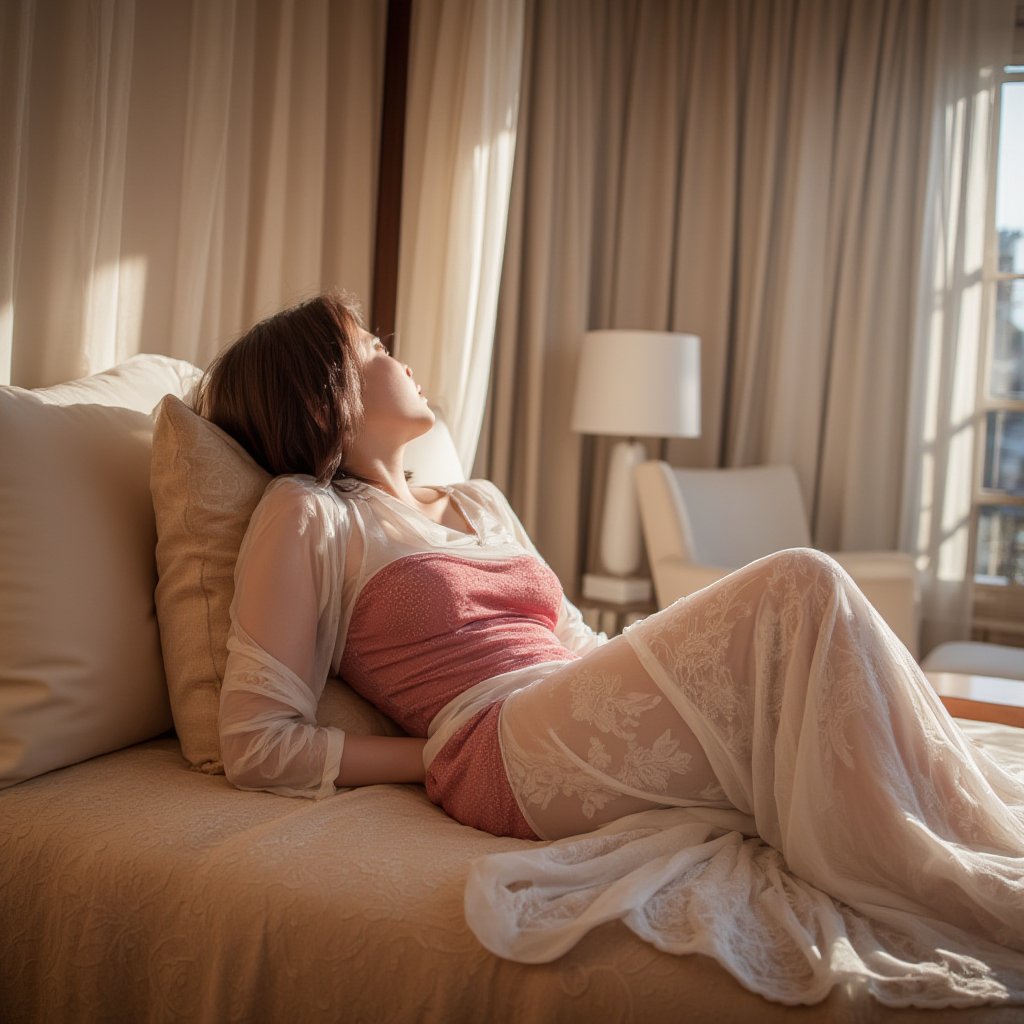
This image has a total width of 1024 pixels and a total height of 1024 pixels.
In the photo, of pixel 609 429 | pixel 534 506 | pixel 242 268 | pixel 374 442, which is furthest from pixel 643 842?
pixel 534 506

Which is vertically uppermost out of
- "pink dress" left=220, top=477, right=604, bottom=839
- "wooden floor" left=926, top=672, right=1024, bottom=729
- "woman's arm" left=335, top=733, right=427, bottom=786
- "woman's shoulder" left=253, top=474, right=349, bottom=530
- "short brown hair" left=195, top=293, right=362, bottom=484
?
"short brown hair" left=195, top=293, right=362, bottom=484

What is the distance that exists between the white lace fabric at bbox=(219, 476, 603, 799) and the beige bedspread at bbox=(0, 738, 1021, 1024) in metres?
0.06

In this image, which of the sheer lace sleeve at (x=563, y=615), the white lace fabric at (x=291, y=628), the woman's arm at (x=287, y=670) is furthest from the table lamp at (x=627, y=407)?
the woman's arm at (x=287, y=670)

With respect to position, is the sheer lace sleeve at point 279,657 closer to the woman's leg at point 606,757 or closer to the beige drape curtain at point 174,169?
the woman's leg at point 606,757

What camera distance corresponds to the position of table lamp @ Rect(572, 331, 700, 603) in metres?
3.53

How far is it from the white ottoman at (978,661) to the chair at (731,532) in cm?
12

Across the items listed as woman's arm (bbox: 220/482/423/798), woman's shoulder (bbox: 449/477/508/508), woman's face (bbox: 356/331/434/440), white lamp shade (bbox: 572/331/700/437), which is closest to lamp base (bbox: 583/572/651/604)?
white lamp shade (bbox: 572/331/700/437)

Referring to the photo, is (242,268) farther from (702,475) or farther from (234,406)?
(702,475)

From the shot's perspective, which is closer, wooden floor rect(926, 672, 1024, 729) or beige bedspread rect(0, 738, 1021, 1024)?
beige bedspread rect(0, 738, 1021, 1024)

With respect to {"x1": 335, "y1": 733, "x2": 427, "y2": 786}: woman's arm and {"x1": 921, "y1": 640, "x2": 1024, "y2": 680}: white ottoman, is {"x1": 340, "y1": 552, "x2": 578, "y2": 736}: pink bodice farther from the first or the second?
{"x1": 921, "y1": 640, "x2": 1024, "y2": 680}: white ottoman

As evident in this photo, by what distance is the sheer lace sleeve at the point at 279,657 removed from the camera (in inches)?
59.2

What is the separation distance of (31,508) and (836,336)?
310 centimetres

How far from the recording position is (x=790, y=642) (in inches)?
55.0

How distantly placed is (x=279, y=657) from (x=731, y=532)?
7.60 feet
